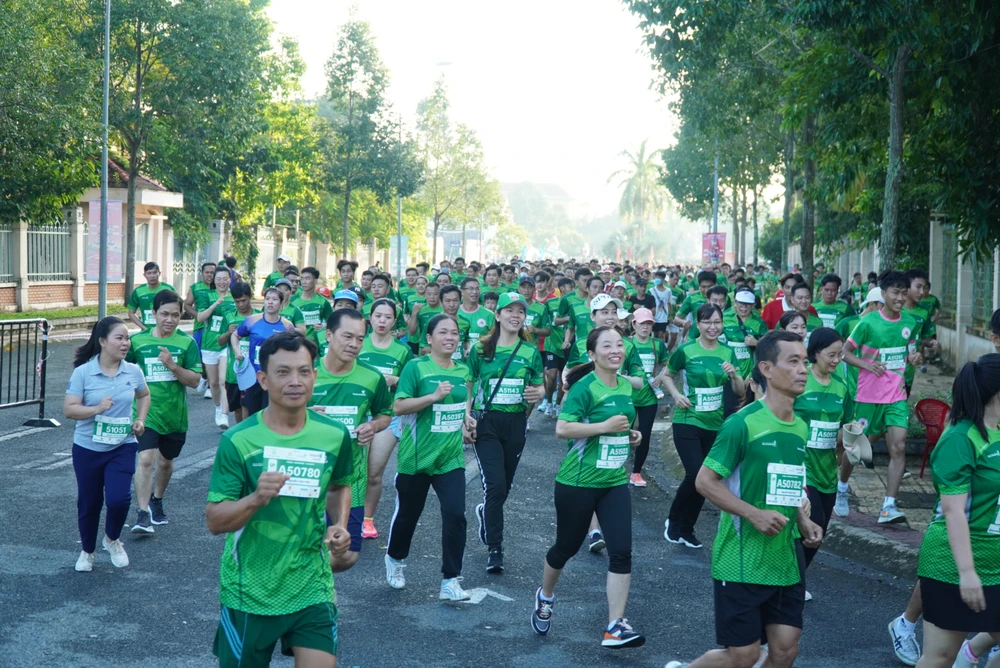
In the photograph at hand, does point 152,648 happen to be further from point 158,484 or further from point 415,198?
point 415,198

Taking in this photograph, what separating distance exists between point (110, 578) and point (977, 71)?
9.20 m

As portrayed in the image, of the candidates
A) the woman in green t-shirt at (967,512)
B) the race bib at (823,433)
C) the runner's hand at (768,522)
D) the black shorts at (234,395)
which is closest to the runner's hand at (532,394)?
the race bib at (823,433)

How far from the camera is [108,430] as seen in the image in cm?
740

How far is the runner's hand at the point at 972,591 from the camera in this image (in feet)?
14.6

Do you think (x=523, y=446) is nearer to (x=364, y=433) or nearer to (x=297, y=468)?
(x=364, y=433)

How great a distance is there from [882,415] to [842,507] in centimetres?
81

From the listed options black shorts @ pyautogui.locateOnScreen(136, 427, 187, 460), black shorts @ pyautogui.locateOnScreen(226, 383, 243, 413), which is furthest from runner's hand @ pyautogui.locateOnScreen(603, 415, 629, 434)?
black shorts @ pyautogui.locateOnScreen(226, 383, 243, 413)

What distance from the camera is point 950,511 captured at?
4.56 m

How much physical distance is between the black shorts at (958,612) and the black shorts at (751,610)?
1.73 feet

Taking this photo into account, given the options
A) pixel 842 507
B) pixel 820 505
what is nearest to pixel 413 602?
pixel 820 505

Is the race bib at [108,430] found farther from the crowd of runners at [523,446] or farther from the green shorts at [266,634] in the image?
the green shorts at [266,634]

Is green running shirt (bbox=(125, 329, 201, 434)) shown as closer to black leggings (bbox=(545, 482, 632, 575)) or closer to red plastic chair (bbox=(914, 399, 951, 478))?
black leggings (bbox=(545, 482, 632, 575))

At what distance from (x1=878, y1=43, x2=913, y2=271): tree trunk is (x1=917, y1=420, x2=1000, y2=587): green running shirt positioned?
867 cm

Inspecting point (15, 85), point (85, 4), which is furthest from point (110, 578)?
point (85, 4)
